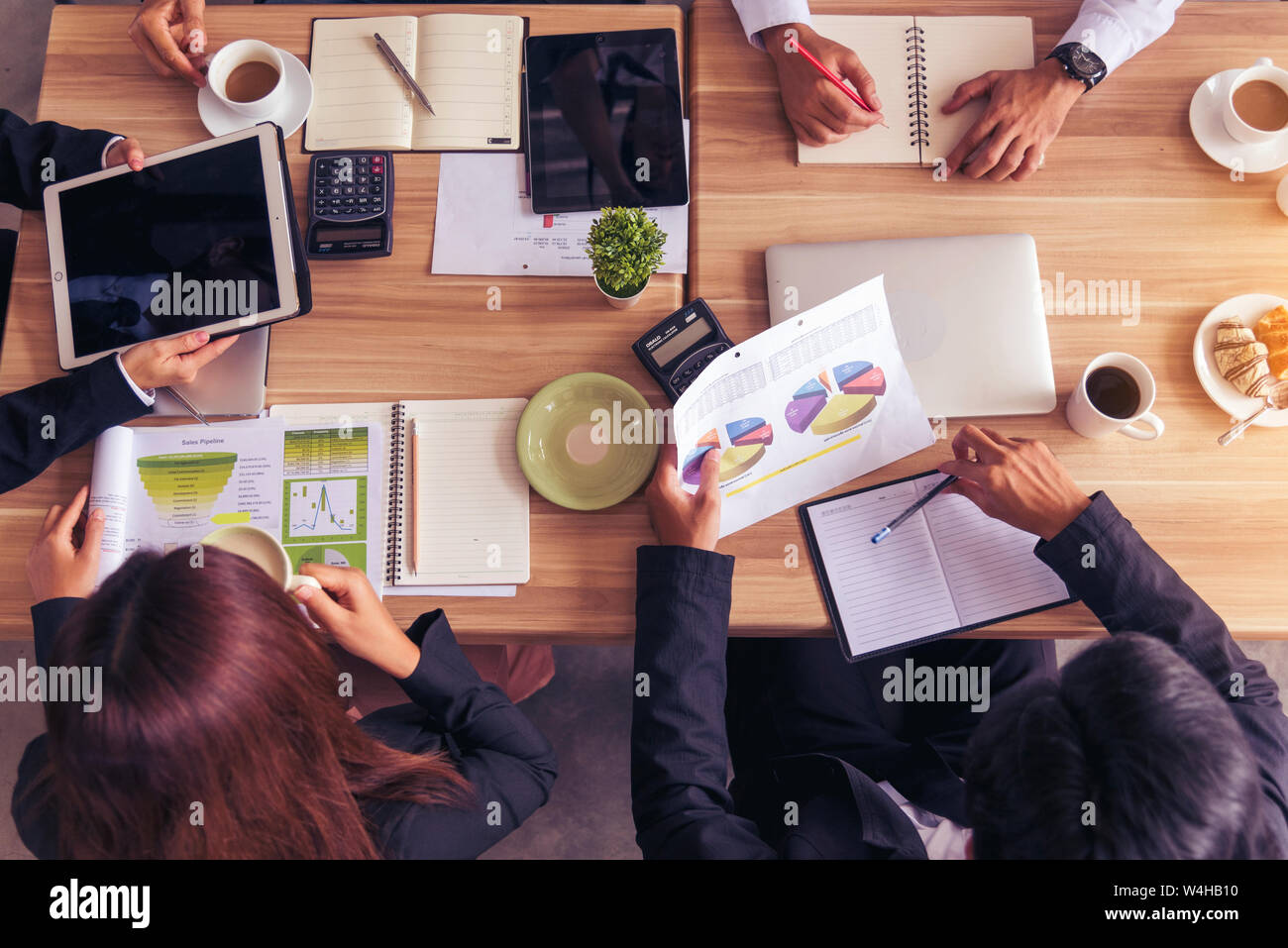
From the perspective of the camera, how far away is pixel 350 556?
3.45 feet

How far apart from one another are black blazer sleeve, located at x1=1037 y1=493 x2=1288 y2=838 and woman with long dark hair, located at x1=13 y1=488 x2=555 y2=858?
32.1 inches

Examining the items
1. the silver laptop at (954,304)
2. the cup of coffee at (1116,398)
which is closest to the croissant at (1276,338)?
the cup of coffee at (1116,398)

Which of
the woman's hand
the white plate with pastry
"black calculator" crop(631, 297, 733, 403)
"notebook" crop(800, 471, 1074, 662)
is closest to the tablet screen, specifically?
the woman's hand

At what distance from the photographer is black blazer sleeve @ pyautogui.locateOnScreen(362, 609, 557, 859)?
95 cm

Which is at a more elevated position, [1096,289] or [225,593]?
[1096,289]

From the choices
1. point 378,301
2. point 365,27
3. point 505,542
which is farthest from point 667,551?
point 365,27

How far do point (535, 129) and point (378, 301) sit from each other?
35 cm

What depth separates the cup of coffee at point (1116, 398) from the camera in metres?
1.01

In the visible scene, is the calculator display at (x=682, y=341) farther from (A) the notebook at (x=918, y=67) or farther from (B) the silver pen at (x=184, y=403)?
(B) the silver pen at (x=184, y=403)

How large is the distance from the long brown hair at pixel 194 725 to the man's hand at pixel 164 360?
0.33 metres

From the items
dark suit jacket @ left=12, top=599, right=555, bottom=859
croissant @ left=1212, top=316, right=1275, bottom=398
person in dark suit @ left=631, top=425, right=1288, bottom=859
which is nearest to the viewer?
person in dark suit @ left=631, top=425, right=1288, bottom=859

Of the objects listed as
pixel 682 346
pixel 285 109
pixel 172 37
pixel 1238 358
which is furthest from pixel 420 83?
pixel 1238 358

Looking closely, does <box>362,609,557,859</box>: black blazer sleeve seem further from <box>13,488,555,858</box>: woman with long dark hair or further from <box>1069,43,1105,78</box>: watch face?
<box>1069,43,1105,78</box>: watch face

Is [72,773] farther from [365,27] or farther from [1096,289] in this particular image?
[1096,289]
